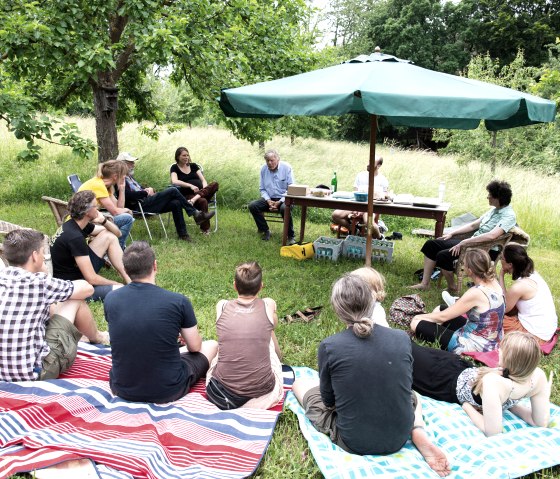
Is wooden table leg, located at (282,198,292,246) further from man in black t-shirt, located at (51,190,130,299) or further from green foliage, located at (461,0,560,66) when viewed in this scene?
green foliage, located at (461,0,560,66)

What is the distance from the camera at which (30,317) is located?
2.96 m

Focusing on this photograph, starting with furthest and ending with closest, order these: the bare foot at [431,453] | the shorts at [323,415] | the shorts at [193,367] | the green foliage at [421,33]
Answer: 1. the green foliage at [421,33]
2. the shorts at [193,367]
3. the shorts at [323,415]
4. the bare foot at [431,453]

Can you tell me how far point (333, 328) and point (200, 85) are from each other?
19.6 ft

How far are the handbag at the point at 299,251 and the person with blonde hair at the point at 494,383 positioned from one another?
3330mm

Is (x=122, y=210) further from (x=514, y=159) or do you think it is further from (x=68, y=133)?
(x=514, y=159)

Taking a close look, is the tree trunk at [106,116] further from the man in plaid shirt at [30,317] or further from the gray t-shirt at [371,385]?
the gray t-shirt at [371,385]

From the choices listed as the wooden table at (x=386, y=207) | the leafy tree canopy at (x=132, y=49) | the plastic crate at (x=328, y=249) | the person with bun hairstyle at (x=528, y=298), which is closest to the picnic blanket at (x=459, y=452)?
the person with bun hairstyle at (x=528, y=298)

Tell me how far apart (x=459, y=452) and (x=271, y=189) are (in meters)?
5.59

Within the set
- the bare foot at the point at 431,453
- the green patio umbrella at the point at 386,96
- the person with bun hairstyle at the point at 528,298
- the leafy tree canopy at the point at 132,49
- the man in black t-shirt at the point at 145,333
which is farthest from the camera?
the leafy tree canopy at the point at 132,49

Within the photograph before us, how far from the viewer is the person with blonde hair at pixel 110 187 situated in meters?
5.80

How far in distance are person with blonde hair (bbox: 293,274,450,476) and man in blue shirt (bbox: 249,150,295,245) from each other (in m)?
5.06

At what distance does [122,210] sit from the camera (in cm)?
616

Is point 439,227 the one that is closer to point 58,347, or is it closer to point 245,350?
point 245,350

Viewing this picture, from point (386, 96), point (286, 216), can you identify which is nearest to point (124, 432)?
point (386, 96)
